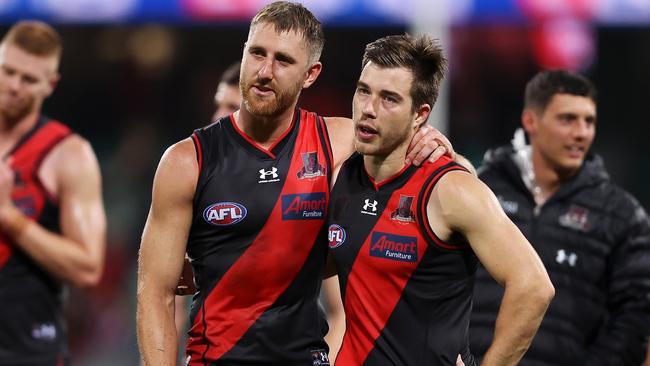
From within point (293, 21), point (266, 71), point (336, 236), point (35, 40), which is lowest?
point (336, 236)

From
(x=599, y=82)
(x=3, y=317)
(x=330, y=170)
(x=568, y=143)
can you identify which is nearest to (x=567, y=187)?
(x=568, y=143)

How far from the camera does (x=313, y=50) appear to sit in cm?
471

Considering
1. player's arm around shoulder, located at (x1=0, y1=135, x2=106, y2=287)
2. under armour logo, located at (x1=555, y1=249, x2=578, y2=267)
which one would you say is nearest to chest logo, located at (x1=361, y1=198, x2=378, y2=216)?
under armour logo, located at (x1=555, y1=249, x2=578, y2=267)

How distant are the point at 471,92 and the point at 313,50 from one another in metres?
9.10

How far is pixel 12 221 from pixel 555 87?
2.85 metres

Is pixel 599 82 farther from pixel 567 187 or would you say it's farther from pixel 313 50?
pixel 313 50

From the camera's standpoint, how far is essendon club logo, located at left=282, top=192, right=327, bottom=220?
4.61 metres

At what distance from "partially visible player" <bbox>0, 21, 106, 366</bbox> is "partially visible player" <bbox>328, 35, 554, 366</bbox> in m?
2.04

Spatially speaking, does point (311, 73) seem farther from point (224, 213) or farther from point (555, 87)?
point (555, 87)

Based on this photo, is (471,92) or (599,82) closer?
(471,92)

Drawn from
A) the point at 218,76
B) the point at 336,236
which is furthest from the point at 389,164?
the point at 218,76

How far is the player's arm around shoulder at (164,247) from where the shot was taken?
449 centimetres

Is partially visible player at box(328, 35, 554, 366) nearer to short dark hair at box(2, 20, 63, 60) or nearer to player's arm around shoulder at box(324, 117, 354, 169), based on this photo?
player's arm around shoulder at box(324, 117, 354, 169)

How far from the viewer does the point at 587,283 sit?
574cm
